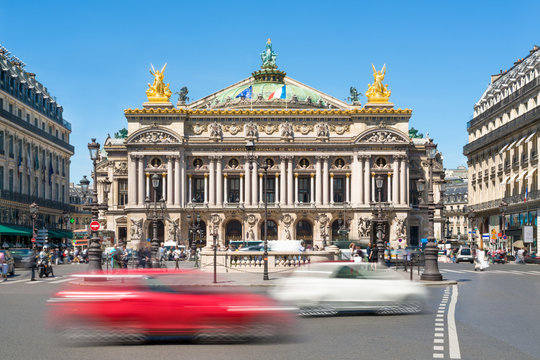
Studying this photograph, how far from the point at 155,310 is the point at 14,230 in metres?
56.3

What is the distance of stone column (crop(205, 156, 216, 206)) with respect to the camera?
318ft

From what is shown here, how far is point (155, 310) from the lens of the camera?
15.1 metres

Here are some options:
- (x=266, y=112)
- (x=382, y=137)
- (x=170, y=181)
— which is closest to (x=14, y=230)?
(x=170, y=181)

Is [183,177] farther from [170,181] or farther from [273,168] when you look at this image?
[273,168]

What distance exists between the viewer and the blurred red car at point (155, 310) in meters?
15.1

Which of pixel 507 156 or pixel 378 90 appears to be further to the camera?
pixel 378 90

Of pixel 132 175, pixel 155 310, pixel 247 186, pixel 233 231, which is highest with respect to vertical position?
pixel 132 175

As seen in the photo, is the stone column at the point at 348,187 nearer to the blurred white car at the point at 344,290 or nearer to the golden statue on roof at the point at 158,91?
the golden statue on roof at the point at 158,91

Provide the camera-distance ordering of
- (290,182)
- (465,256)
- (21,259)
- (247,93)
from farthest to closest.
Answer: (247,93)
(290,182)
(465,256)
(21,259)

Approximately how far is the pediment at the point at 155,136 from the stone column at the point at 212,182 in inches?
203

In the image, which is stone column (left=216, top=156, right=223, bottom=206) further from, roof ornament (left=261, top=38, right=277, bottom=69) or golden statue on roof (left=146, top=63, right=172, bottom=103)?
roof ornament (left=261, top=38, right=277, bottom=69)

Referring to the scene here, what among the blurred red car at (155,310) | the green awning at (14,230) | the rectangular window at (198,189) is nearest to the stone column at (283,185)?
the rectangular window at (198,189)

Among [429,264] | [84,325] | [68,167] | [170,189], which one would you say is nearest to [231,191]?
[170,189]

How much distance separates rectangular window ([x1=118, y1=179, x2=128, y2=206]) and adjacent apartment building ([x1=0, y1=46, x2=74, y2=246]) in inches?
302
